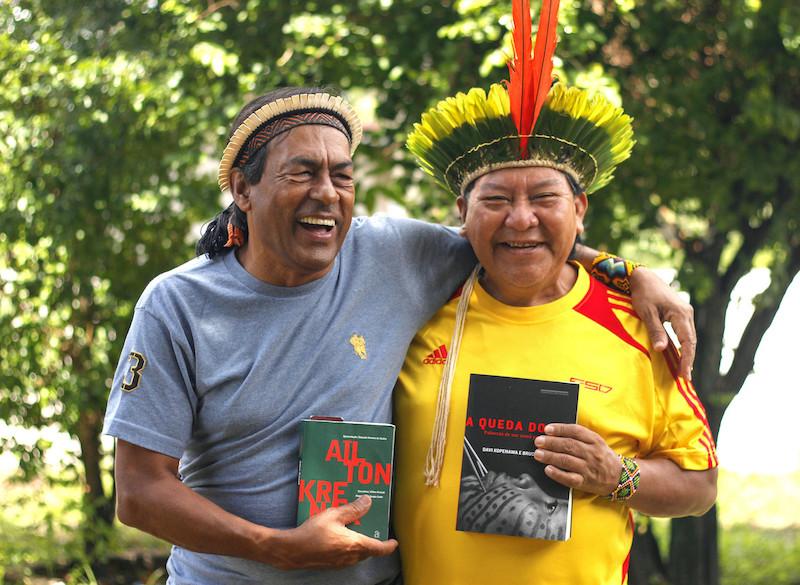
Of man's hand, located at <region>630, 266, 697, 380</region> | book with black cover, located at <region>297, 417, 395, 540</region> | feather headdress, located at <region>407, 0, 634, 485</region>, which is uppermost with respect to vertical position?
feather headdress, located at <region>407, 0, 634, 485</region>

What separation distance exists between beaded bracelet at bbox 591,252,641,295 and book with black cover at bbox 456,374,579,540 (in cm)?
50

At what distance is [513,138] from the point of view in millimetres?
3014

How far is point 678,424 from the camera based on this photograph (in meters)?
2.97

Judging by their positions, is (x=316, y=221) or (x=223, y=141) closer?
(x=316, y=221)

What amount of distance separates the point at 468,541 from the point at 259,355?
0.80 m

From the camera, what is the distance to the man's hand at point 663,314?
300 centimetres

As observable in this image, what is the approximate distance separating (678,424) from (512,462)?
0.51 meters

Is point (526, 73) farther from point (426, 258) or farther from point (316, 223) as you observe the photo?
point (316, 223)

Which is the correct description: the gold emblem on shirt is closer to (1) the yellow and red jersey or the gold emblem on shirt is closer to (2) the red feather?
(1) the yellow and red jersey

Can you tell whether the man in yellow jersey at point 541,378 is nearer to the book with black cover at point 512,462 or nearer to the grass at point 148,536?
the book with black cover at point 512,462

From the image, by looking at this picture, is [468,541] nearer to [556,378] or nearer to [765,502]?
[556,378]

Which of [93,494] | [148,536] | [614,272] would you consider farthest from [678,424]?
[148,536]

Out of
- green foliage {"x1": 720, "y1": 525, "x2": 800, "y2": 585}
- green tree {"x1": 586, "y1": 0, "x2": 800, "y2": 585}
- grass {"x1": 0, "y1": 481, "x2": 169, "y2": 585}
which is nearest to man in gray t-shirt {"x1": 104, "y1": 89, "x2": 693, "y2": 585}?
green tree {"x1": 586, "y1": 0, "x2": 800, "y2": 585}

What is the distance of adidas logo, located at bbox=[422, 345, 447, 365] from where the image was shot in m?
3.09
